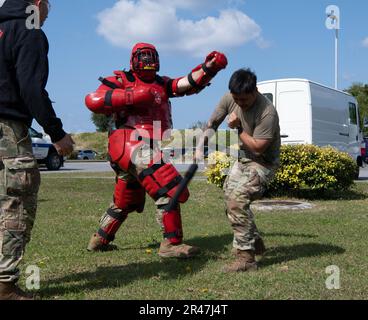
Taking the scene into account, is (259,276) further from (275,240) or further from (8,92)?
(8,92)

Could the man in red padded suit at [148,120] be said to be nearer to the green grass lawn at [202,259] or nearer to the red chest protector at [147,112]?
the red chest protector at [147,112]

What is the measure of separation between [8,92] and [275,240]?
12.4ft

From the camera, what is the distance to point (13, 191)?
12.3ft

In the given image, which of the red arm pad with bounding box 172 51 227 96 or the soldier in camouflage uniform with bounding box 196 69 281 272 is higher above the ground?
the red arm pad with bounding box 172 51 227 96

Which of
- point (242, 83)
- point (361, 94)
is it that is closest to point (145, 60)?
point (242, 83)

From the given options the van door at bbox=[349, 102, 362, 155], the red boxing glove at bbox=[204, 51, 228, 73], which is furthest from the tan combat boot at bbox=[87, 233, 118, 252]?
the van door at bbox=[349, 102, 362, 155]

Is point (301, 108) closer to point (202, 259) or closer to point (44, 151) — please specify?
point (202, 259)

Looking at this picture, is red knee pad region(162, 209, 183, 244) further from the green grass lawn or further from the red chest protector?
the red chest protector

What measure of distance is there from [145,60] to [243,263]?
7.04ft

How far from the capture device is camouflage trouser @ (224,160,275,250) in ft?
15.6

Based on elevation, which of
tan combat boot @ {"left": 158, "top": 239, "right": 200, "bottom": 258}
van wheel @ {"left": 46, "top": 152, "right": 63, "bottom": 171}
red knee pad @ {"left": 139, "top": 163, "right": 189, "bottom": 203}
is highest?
van wheel @ {"left": 46, "top": 152, "right": 63, "bottom": 171}

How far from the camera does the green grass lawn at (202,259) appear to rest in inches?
164

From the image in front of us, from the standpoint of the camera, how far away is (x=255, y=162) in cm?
500

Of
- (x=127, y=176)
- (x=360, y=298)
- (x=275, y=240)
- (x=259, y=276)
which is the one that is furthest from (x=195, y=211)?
(x=360, y=298)
